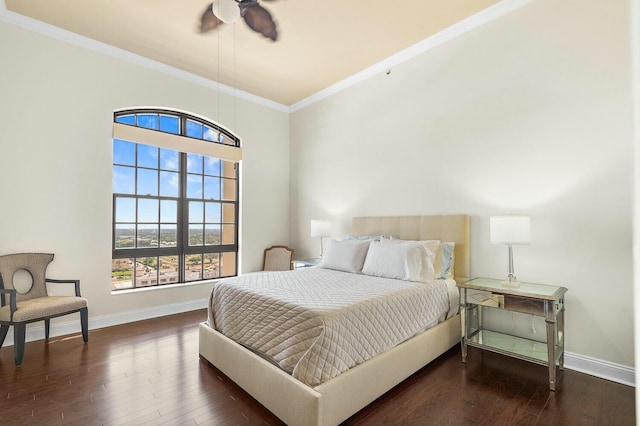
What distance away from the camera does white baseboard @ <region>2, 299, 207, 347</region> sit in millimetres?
3301

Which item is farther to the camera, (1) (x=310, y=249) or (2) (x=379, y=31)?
(1) (x=310, y=249)

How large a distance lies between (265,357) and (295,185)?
3585 millimetres

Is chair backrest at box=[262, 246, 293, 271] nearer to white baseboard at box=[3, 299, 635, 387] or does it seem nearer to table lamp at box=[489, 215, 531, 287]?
white baseboard at box=[3, 299, 635, 387]

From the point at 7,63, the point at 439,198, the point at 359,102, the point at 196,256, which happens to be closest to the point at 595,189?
the point at 439,198

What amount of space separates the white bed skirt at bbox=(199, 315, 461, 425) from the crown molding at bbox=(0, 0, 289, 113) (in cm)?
335

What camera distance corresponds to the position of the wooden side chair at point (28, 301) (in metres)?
2.75

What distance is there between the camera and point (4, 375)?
2566 millimetres

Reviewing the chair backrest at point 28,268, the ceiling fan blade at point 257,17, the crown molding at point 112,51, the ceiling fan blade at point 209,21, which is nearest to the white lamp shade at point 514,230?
the ceiling fan blade at point 257,17

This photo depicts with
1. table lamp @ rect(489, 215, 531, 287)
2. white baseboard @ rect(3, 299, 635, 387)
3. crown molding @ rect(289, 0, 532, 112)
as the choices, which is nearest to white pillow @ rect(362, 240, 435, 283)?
table lamp @ rect(489, 215, 531, 287)

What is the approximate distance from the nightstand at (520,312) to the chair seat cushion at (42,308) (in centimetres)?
365

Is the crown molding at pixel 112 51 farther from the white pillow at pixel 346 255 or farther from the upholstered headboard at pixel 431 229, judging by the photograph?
the white pillow at pixel 346 255

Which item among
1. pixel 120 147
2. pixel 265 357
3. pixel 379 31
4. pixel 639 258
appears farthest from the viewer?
pixel 120 147

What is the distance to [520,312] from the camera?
2.56 meters

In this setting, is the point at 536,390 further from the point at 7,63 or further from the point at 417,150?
the point at 7,63
